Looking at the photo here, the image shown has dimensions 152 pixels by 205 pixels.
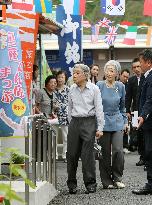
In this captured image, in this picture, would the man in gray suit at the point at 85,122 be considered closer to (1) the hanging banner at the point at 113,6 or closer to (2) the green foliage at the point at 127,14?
(1) the hanging banner at the point at 113,6

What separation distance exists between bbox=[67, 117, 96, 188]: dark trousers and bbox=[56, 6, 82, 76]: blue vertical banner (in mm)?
6151

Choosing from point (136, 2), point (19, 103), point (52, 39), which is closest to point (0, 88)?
point (19, 103)

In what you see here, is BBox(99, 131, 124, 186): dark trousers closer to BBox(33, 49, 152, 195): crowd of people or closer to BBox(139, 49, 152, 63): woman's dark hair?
BBox(33, 49, 152, 195): crowd of people

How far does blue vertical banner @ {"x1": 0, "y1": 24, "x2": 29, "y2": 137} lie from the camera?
7.12 m

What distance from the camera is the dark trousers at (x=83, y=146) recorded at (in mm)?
7941

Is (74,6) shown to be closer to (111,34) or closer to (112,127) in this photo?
(112,127)

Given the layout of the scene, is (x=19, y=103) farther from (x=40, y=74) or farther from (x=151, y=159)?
(x=40, y=74)

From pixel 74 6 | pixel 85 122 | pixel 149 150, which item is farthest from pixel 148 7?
pixel 149 150

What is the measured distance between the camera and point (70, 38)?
14195mm

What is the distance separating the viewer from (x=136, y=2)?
32281mm

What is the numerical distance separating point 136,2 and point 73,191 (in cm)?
2532

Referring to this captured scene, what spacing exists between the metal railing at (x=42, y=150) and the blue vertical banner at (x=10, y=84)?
344 millimetres

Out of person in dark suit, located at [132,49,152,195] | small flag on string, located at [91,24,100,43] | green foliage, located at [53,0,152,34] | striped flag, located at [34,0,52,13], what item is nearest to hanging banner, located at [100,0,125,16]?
striped flag, located at [34,0,52,13]

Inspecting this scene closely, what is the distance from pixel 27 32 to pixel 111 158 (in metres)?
2.23
